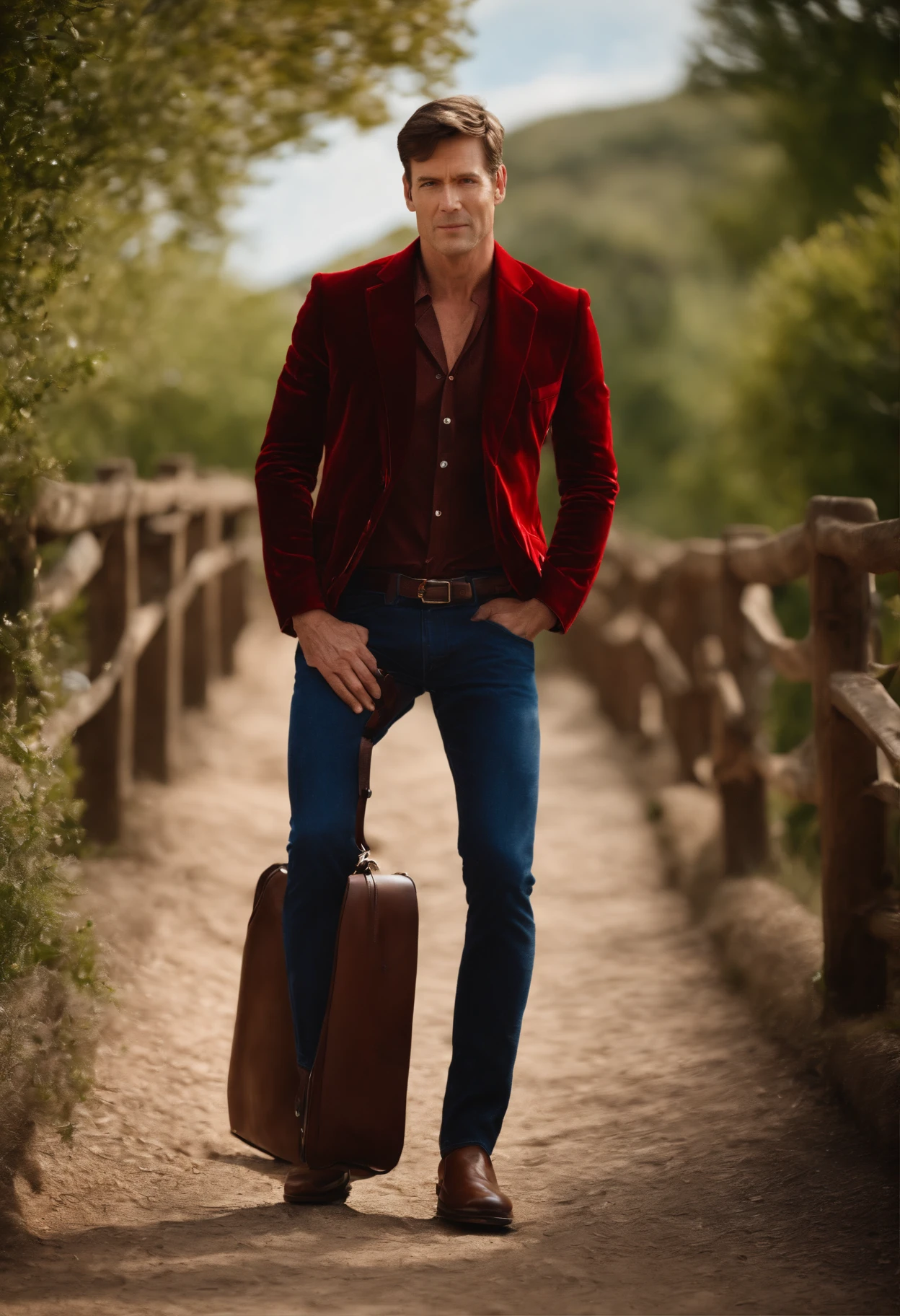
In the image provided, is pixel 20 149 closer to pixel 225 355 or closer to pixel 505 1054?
pixel 505 1054

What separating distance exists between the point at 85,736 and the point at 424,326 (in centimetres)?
259

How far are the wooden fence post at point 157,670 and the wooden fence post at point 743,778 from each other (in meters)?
2.14

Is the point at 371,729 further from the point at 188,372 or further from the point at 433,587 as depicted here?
the point at 188,372

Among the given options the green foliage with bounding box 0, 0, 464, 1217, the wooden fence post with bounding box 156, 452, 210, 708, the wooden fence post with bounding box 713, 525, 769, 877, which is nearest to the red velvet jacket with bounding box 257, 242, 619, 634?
the green foliage with bounding box 0, 0, 464, 1217

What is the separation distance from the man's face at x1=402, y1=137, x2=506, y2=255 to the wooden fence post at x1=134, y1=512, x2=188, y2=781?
3.26m

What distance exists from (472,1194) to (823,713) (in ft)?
4.94

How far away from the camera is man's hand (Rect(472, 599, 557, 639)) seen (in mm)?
2762

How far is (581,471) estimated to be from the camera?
9.53 ft

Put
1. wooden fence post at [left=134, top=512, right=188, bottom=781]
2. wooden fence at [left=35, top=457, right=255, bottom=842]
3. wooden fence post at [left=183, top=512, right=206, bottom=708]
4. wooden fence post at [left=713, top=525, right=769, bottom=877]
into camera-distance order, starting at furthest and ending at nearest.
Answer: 1. wooden fence post at [left=183, top=512, right=206, bottom=708]
2. wooden fence post at [left=134, top=512, right=188, bottom=781]
3. wooden fence post at [left=713, top=525, right=769, bottom=877]
4. wooden fence at [left=35, top=457, right=255, bottom=842]

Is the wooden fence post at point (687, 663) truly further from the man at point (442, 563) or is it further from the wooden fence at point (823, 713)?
the man at point (442, 563)

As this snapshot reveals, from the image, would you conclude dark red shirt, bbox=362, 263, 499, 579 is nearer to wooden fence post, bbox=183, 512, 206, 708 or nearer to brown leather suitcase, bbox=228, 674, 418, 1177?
brown leather suitcase, bbox=228, 674, 418, 1177

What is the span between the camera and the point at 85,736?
4941 mm

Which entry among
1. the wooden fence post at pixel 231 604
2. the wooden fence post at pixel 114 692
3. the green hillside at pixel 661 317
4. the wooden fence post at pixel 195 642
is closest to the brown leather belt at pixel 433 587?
the wooden fence post at pixel 114 692

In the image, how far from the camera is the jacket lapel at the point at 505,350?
2727 millimetres
